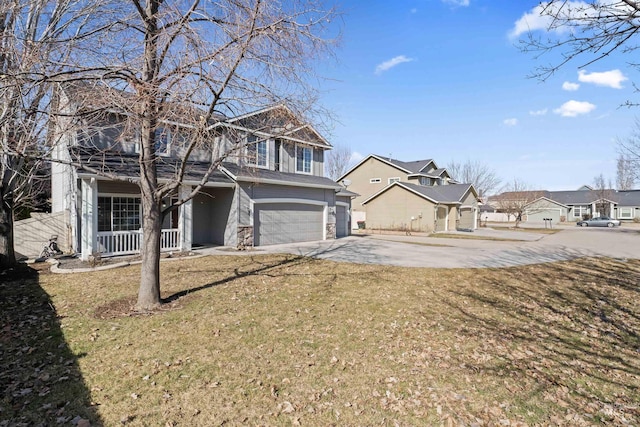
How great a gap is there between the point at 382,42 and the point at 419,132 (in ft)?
43.9

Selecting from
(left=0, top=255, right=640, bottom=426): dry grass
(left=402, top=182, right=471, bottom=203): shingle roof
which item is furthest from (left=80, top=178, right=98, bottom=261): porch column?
(left=402, top=182, right=471, bottom=203): shingle roof

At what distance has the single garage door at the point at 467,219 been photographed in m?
34.2

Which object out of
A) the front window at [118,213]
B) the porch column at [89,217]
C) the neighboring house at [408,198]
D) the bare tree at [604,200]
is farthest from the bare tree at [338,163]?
the porch column at [89,217]

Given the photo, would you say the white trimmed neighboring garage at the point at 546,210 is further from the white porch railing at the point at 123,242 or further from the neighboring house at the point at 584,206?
the white porch railing at the point at 123,242

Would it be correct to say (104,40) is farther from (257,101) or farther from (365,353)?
(365,353)

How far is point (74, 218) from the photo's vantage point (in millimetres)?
12852

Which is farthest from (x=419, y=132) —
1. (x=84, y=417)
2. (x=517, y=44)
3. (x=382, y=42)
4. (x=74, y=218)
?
(x=84, y=417)

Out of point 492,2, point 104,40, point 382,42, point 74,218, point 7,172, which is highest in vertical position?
point 382,42

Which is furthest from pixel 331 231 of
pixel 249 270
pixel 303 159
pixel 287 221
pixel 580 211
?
pixel 580 211

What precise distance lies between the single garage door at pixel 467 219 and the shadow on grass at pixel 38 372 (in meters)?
34.3

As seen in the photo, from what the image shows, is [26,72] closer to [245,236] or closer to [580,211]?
[245,236]

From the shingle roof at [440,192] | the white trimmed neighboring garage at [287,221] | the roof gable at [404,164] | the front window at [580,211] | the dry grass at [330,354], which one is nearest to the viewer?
the dry grass at [330,354]

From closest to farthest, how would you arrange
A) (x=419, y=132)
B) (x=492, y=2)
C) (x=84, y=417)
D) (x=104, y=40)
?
1. (x=84, y=417)
2. (x=104, y=40)
3. (x=492, y=2)
4. (x=419, y=132)

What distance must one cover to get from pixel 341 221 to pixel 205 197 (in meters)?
9.82
